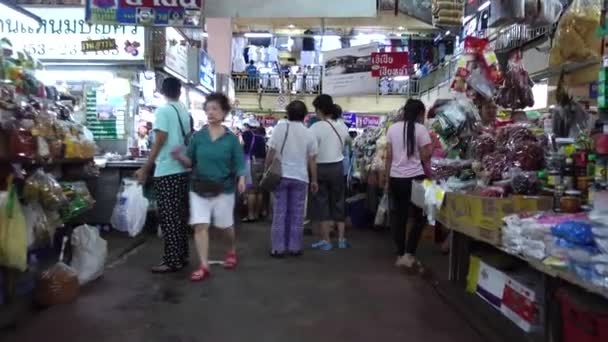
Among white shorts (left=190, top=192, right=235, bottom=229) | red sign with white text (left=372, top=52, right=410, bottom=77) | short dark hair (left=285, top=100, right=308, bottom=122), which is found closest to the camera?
white shorts (left=190, top=192, right=235, bottom=229)

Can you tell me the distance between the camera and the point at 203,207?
5605mm

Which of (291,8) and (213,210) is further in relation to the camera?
(291,8)

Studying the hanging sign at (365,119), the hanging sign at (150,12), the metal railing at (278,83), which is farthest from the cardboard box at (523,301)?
the hanging sign at (365,119)

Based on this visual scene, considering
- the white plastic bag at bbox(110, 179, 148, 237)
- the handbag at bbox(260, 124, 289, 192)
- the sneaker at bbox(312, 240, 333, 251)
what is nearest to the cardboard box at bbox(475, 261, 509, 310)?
the handbag at bbox(260, 124, 289, 192)

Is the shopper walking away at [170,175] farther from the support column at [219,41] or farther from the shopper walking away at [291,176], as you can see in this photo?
the support column at [219,41]

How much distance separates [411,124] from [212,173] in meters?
2.07

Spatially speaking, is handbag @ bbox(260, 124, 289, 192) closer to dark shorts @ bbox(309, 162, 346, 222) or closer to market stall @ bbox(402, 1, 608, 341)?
dark shorts @ bbox(309, 162, 346, 222)

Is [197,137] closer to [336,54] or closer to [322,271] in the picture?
[322,271]

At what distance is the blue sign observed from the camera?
1215 centimetres

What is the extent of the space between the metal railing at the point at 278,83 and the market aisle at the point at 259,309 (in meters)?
18.5

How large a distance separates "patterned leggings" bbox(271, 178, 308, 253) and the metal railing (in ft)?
58.0

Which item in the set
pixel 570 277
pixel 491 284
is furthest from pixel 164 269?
pixel 570 277

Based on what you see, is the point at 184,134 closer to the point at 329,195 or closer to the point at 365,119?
the point at 329,195

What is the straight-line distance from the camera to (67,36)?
8.59 m
